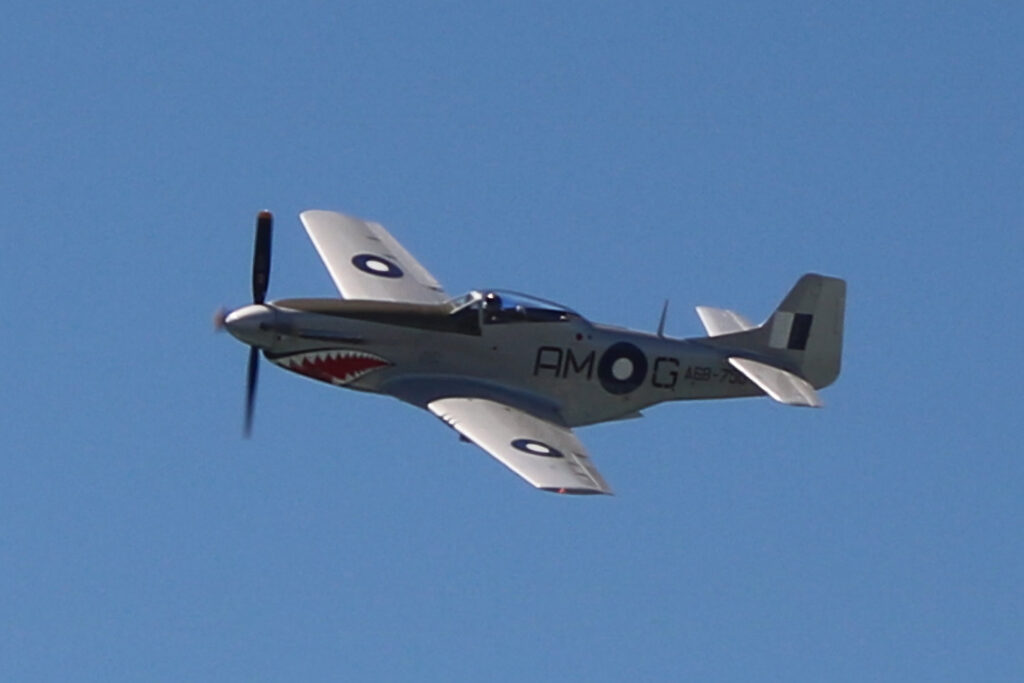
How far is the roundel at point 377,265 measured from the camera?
139ft

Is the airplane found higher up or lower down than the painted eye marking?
higher up

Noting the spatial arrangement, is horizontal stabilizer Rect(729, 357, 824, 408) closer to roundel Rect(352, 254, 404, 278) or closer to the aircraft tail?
the aircraft tail

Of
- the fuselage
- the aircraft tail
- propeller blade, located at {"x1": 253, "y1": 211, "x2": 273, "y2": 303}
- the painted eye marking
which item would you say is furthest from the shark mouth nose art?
the aircraft tail

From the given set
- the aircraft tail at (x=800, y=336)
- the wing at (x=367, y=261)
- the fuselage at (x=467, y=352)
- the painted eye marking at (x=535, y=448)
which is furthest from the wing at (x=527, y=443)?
the aircraft tail at (x=800, y=336)

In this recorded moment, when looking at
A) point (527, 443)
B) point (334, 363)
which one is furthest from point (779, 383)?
point (334, 363)

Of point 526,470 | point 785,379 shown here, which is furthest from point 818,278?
point 526,470

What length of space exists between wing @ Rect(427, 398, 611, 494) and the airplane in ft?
0.11

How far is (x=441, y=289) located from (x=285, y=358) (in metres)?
4.38

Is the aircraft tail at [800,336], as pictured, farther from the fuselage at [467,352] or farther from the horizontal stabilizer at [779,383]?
the fuselage at [467,352]

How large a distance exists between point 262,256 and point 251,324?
1671 mm

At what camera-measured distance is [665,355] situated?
133 ft

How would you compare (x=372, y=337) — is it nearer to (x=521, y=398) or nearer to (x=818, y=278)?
(x=521, y=398)

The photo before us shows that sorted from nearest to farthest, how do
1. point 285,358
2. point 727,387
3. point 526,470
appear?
point 526,470 < point 285,358 < point 727,387

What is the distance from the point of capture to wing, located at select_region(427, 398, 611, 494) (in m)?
35.3
